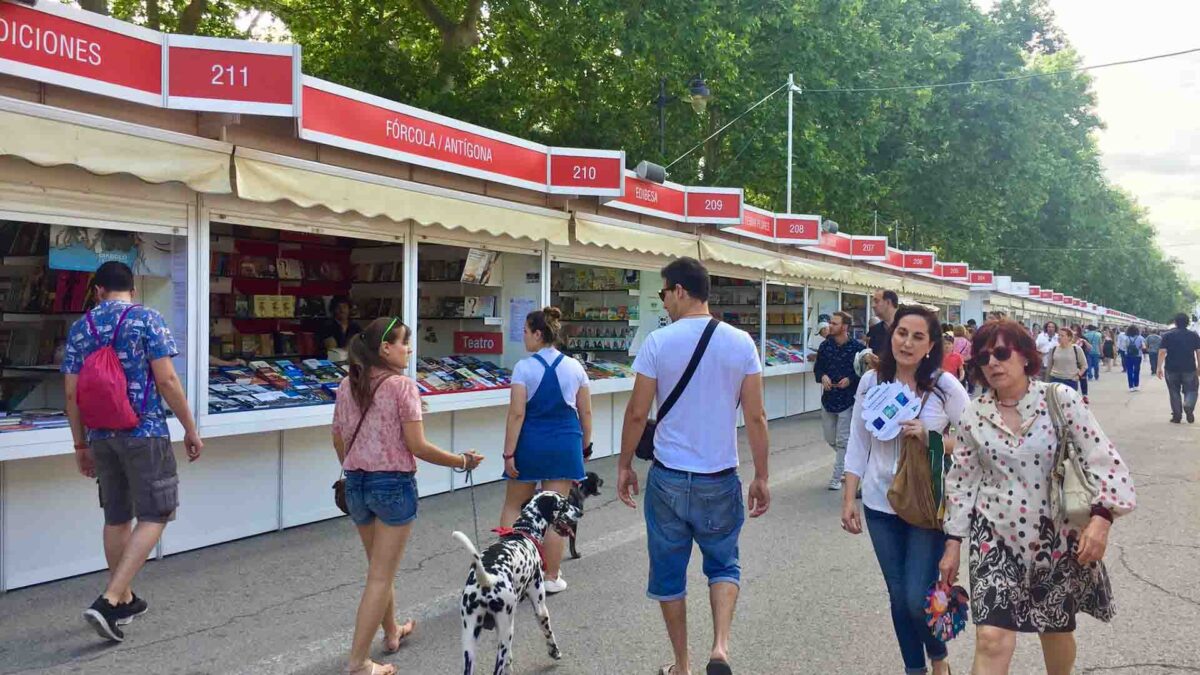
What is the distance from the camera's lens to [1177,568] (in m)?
5.70

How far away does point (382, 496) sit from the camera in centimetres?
381

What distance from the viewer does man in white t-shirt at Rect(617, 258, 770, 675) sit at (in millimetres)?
3602

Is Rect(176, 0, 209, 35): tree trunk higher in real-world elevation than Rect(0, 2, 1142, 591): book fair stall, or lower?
higher

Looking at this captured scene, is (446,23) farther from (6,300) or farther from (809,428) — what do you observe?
(6,300)

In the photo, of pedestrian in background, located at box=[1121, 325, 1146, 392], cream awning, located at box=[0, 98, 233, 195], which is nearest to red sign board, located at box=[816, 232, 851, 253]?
pedestrian in background, located at box=[1121, 325, 1146, 392]

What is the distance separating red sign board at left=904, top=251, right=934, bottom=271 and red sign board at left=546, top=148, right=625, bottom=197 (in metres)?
14.8

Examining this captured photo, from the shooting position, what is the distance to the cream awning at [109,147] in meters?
4.63

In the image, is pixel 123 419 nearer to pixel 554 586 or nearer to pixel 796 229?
pixel 554 586

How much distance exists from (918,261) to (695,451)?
2044 cm

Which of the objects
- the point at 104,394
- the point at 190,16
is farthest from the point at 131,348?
the point at 190,16

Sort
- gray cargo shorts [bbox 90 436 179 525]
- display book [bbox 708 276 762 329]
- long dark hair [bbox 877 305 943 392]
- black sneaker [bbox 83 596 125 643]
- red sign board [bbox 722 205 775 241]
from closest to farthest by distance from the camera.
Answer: long dark hair [bbox 877 305 943 392] → black sneaker [bbox 83 596 125 643] → gray cargo shorts [bbox 90 436 179 525] → red sign board [bbox 722 205 775 241] → display book [bbox 708 276 762 329]

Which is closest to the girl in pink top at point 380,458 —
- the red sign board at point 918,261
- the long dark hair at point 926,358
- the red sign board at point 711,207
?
the long dark hair at point 926,358

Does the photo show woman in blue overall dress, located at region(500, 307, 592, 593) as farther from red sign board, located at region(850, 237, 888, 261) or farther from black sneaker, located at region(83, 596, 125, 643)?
red sign board, located at region(850, 237, 888, 261)

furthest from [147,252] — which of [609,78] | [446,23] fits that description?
[609,78]
